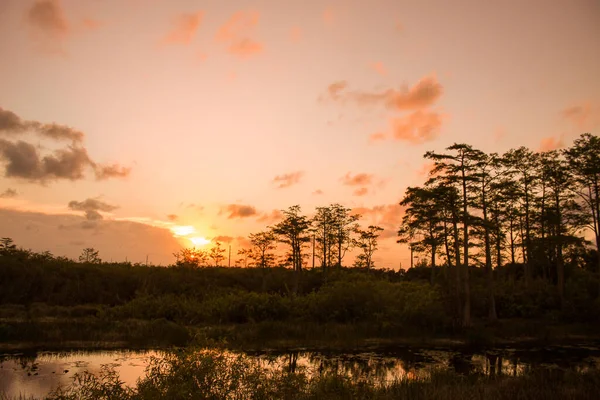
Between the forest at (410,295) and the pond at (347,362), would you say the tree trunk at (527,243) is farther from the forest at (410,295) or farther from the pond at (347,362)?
the pond at (347,362)

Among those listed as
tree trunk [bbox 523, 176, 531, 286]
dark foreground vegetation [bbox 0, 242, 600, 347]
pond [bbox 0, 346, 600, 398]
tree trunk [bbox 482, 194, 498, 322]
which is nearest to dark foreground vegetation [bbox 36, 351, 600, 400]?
pond [bbox 0, 346, 600, 398]

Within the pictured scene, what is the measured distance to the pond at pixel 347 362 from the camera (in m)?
16.4

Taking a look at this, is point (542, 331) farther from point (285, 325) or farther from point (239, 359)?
point (239, 359)

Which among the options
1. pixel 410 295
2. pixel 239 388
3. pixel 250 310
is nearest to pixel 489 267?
pixel 410 295

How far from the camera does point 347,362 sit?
2033cm

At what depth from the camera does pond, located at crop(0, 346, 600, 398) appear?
53.7 ft

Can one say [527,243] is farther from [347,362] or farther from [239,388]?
[239,388]

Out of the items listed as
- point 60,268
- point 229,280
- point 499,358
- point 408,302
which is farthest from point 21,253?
point 499,358

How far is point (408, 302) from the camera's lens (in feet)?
105

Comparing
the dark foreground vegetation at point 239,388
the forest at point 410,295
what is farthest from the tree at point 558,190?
the dark foreground vegetation at point 239,388

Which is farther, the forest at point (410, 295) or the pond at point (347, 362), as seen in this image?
the forest at point (410, 295)

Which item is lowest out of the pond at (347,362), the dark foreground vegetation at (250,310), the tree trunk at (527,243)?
the pond at (347,362)

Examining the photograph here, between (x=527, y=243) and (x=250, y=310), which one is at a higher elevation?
(x=527, y=243)

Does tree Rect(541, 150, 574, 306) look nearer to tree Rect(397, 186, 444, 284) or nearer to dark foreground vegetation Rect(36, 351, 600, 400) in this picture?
tree Rect(397, 186, 444, 284)
